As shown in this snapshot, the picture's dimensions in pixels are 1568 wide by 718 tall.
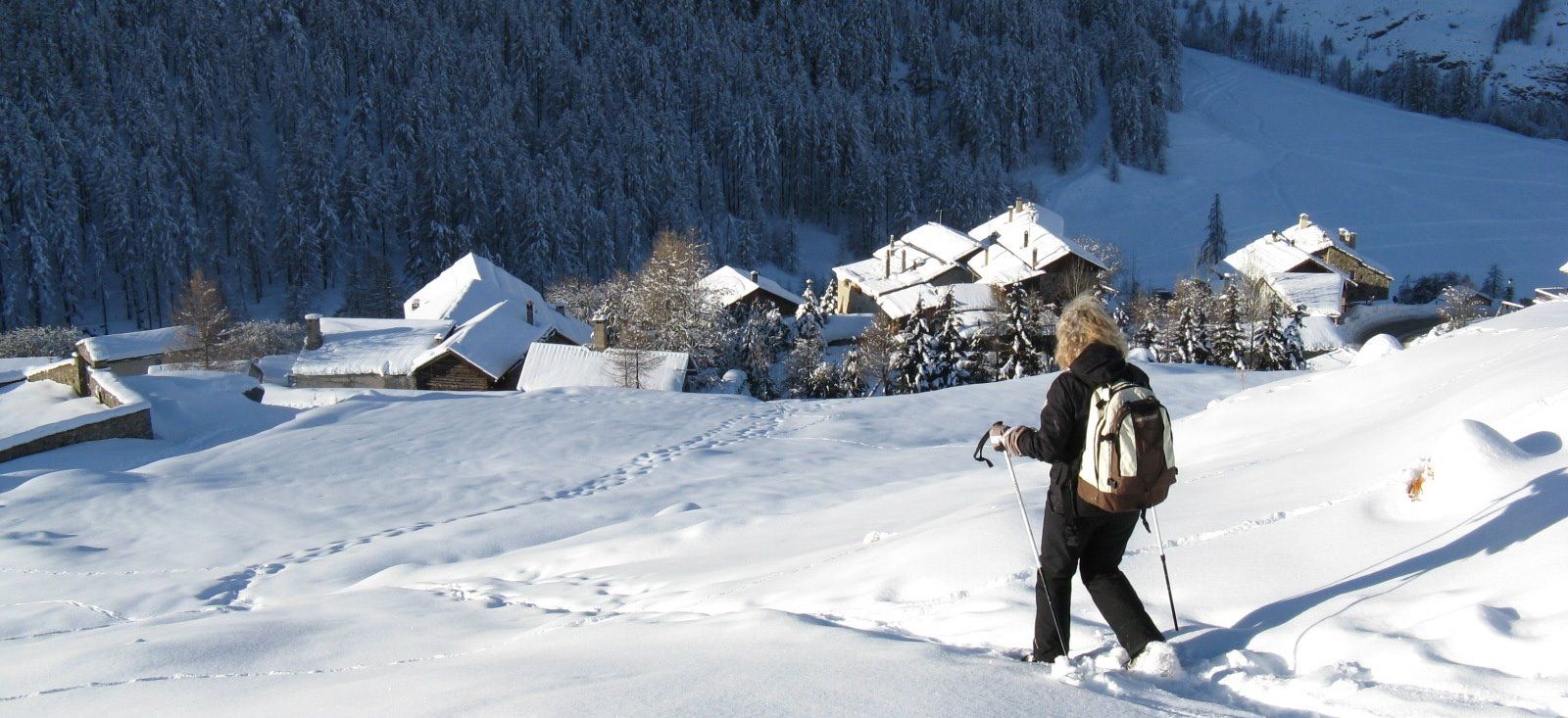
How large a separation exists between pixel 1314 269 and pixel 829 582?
54306 millimetres

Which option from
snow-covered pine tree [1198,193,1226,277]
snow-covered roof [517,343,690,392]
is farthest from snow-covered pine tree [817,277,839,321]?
snow-covered pine tree [1198,193,1226,277]

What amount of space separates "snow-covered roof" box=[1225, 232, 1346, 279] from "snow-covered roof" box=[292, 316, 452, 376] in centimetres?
3997

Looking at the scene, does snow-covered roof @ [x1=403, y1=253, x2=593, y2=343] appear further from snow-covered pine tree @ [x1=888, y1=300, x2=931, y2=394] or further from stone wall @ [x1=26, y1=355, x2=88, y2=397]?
stone wall @ [x1=26, y1=355, x2=88, y2=397]

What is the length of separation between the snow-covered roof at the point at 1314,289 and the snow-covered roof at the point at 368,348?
41019 mm

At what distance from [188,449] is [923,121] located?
87.0m

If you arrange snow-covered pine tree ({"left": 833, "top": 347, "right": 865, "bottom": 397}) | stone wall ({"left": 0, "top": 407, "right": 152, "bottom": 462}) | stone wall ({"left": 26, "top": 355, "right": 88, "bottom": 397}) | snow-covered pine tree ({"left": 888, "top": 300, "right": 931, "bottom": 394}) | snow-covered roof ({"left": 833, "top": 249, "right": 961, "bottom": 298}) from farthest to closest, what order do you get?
snow-covered roof ({"left": 833, "top": 249, "right": 961, "bottom": 298}) → snow-covered pine tree ({"left": 833, "top": 347, "right": 865, "bottom": 397}) → snow-covered pine tree ({"left": 888, "top": 300, "right": 931, "bottom": 394}) → stone wall ({"left": 26, "top": 355, "right": 88, "bottom": 397}) → stone wall ({"left": 0, "top": 407, "right": 152, "bottom": 462})

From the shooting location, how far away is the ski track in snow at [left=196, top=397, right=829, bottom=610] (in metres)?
9.36

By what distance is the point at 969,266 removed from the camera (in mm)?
54000

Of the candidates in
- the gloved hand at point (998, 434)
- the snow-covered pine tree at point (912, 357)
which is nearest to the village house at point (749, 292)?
the snow-covered pine tree at point (912, 357)

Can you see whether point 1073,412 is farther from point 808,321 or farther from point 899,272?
point 899,272

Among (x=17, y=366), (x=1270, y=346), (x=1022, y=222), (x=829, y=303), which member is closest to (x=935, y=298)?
(x=829, y=303)

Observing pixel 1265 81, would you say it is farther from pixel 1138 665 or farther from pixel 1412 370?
pixel 1138 665

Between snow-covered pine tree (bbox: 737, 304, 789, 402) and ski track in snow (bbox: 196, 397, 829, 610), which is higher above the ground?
ski track in snow (bbox: 196, 397, 829, 610)

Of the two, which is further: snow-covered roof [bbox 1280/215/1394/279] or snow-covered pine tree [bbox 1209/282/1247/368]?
snow-covered roof [bbox 1280/215/1394/279]
